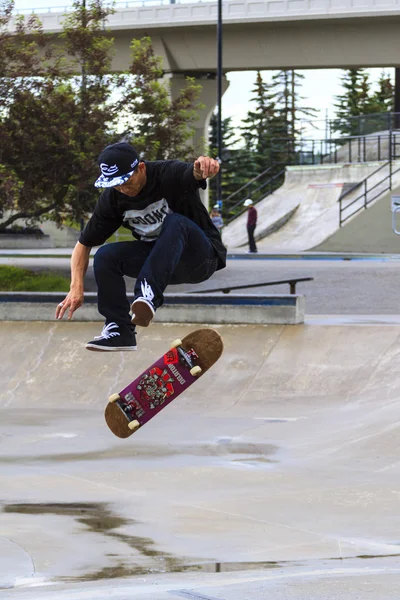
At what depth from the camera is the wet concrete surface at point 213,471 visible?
Answer: 20.3 feet

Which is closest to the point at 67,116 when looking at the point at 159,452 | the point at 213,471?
the point at 159,452

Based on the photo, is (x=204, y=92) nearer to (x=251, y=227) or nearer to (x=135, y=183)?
(x=251, y=227)

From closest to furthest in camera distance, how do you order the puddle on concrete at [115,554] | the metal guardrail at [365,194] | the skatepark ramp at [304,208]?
the puddle on concrete at [115,554], the metal guardrail at [365,194], the skatepark ramp at [304,208]

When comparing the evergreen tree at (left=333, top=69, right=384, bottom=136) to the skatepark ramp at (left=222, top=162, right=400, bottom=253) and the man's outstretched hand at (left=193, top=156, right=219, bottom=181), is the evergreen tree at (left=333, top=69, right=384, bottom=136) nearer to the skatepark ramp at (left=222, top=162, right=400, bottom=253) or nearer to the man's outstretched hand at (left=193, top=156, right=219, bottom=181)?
the skatepark ramp at (left=222, top=162, right=400, bottom=253)

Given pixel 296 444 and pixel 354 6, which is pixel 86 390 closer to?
pixel 296 444

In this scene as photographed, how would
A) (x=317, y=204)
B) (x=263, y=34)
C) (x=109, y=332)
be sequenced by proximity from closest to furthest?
(x=109, y=332)
(x=317, y=204)
(x=263, y=34)

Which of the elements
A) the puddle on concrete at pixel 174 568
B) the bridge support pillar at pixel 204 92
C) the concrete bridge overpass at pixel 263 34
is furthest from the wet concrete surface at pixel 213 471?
the bridge support pillar at pixel 204 92

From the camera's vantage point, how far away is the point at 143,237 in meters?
7.09

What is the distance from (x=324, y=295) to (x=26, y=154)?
739cm

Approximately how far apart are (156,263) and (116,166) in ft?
2.34

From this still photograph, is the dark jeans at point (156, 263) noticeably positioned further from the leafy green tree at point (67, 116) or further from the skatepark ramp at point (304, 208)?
the skatepark ramp at point (304, 208)

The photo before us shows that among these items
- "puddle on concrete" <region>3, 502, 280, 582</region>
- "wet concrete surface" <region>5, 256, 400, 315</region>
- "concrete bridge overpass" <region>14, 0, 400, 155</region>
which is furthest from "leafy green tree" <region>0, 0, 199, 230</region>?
"concrete bridge overpass" <region>14, 0, 400, 155</region>

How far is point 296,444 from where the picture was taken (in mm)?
11086

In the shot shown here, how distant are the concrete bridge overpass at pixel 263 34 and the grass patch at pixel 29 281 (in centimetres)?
2478
